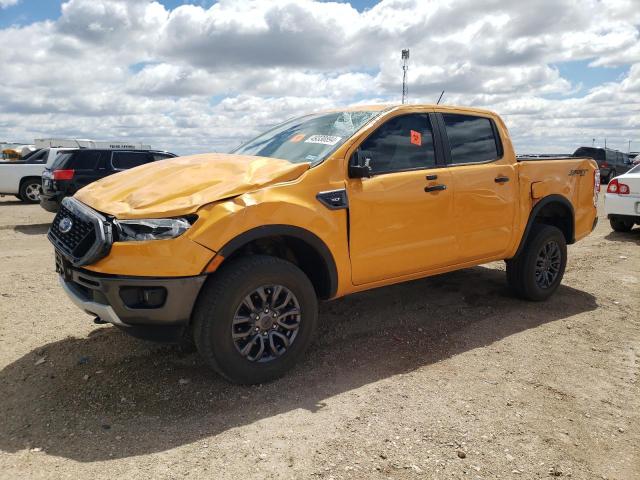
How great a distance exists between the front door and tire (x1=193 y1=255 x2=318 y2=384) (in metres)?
0.54

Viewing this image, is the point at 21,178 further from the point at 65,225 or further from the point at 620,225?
the point at 620,225

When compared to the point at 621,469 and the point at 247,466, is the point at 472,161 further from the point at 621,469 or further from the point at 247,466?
the point at 247,466

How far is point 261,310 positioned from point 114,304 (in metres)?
0.90

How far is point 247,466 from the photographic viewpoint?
269cm

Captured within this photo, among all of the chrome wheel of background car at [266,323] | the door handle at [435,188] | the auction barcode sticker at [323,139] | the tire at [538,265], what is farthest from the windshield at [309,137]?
the tire at [538,265]

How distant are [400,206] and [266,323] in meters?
1.39

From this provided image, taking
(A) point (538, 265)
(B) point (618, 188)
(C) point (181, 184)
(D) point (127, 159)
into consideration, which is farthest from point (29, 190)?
(B) point (618, 188)

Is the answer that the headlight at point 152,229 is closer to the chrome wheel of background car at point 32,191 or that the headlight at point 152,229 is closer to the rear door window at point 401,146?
the rear door window at point 401,146

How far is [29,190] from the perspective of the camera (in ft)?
48.9

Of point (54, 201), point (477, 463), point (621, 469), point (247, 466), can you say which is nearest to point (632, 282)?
point (621, 469)

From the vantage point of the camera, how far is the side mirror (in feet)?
12.3

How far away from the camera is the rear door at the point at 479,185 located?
451cm

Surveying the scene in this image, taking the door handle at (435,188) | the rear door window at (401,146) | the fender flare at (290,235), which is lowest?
the fender flare at (290,235)

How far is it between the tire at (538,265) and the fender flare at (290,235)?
2.47m
